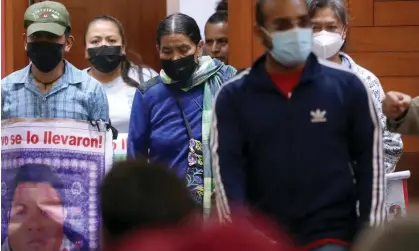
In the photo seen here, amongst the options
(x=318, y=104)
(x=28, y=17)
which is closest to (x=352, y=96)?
(x=318, y=104)

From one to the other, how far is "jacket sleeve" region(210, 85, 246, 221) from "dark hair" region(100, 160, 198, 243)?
1308mm

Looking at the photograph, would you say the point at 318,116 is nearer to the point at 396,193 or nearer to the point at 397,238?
the point at 396,193

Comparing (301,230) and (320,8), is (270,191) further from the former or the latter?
(320,8)

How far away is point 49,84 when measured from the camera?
14.7 feet

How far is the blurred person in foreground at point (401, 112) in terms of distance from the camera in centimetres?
343

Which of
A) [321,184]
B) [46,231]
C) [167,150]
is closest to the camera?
[321,184]

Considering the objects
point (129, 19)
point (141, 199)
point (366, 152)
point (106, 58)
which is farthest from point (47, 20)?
point (141, 199)

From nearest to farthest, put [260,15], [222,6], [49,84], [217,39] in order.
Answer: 1. [260,15]
2. [49,84]
3. [217,39]
4. [222,6]

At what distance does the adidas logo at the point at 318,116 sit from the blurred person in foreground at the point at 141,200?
132cm

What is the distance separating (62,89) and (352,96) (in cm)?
155

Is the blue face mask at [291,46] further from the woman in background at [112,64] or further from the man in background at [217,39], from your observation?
the man in background at [217,39]

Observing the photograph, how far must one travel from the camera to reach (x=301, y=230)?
10.9ft

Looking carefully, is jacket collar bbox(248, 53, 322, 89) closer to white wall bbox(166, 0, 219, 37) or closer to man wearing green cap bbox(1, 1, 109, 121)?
man wearing green cap bbox(1, 1, 109, 121)

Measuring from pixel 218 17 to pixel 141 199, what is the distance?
165 inches
